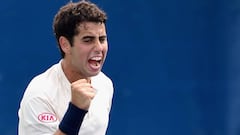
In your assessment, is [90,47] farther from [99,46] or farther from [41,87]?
[41,87]

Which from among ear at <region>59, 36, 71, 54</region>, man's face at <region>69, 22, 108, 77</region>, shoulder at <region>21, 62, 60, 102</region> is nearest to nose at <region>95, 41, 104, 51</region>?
man's face at <region>69, 22, 108, 77</region>

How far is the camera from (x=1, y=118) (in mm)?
4008

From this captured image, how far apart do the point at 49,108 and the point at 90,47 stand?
30cm

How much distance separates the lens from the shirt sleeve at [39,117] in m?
2.49

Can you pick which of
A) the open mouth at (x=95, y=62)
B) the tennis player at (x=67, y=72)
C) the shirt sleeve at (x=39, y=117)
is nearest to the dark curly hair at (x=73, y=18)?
the tennis player at (x=67, y=72)

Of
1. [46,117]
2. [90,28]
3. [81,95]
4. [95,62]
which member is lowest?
[46,117]

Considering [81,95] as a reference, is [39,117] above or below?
below

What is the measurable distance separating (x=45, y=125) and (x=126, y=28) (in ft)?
6.09

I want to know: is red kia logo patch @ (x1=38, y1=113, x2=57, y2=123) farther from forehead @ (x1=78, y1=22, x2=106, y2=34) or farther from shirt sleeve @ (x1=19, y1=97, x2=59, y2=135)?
forehead @ (x1=78, y1=22, x2=106, y2=34)

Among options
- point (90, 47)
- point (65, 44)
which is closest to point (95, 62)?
point (90, 47)

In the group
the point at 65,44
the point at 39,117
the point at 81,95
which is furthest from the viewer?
the point at 65,44

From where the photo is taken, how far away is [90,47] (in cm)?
254

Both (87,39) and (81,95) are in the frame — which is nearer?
(81,95)

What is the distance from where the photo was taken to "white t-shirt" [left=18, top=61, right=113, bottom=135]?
2.49m
